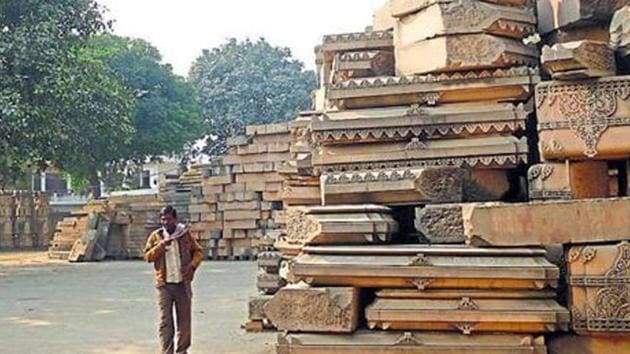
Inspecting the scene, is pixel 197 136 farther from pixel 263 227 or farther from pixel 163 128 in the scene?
pixel 263 227

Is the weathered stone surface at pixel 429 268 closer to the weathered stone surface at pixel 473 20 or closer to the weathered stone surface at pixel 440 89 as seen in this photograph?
the weathered stone surface at pixel 440 89

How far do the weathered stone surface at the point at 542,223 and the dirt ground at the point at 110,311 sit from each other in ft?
10.7

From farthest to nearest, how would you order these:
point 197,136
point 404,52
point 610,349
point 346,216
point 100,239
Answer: point 197,136
point 100,239
point 404,52
point 346,216
point 610,349

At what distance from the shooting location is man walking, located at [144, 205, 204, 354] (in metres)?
6.27

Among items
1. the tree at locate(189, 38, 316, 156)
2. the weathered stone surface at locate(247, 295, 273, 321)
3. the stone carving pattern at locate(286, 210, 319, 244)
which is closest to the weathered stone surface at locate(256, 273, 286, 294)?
the weathered stone surface at locate(247, 295, 273, 321)

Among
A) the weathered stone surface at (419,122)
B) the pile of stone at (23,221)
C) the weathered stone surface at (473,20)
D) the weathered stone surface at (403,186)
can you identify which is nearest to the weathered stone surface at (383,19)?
the weathered stone surface at (473,20)

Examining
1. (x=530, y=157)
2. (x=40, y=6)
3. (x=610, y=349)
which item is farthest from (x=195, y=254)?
(x=40, y=6)

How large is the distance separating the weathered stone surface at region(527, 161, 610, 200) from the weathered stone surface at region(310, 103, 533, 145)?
43 centimetres

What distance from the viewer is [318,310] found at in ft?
14.5

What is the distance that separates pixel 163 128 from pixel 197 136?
3830 mm

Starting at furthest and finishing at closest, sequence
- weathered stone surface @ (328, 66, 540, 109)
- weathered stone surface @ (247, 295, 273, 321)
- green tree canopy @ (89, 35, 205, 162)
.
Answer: green tree canopy @ (89, 35, 205, 162), weathered stone surface @ (247, 295, 273, 321), weathered stone surface @ (328, 66, 540, 109)

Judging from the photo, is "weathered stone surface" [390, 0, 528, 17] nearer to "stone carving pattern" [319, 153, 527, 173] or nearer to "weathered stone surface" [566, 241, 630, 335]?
"stone carving pattern" [319, 153, 527, 173]

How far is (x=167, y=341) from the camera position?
636cm

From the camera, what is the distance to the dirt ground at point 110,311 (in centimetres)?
782
